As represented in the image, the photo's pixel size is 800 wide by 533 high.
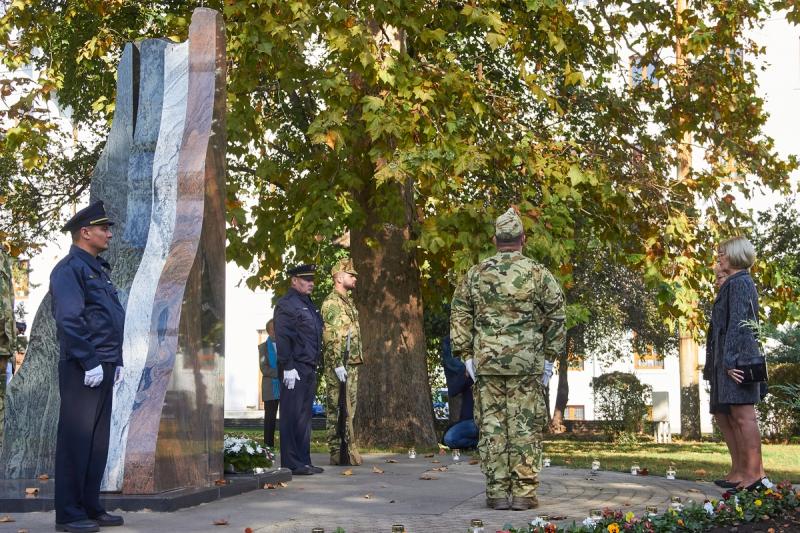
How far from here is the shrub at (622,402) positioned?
25.4 m

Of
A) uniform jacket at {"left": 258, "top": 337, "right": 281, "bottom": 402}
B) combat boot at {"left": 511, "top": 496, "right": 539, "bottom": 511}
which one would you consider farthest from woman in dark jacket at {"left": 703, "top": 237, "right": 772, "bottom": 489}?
uniform jacket at {"left": 258, "top": 337, "right": 281, "bottom": 402}

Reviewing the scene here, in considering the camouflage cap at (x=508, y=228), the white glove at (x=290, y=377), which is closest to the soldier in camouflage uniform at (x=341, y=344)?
the white glove at (x=290, y=377)

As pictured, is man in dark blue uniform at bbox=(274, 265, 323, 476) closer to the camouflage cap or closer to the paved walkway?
the paved walkway

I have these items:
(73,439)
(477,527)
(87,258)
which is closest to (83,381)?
(73,439)

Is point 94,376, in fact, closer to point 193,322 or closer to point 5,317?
point 193,322

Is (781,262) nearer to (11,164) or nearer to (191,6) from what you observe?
(191,6)

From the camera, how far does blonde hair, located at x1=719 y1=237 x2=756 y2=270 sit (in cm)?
1036

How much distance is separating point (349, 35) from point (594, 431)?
1907 cm

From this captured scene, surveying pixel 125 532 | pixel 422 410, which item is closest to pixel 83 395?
pixel 125 532

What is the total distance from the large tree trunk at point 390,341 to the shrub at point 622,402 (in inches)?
344

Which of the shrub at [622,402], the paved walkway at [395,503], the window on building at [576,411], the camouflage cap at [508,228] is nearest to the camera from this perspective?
the paved walkway at [395,503]

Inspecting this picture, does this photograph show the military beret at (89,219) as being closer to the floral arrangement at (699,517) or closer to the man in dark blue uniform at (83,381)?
the man in dark blue uniform at (83,381)

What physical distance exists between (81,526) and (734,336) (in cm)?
569

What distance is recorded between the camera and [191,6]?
1983cm
